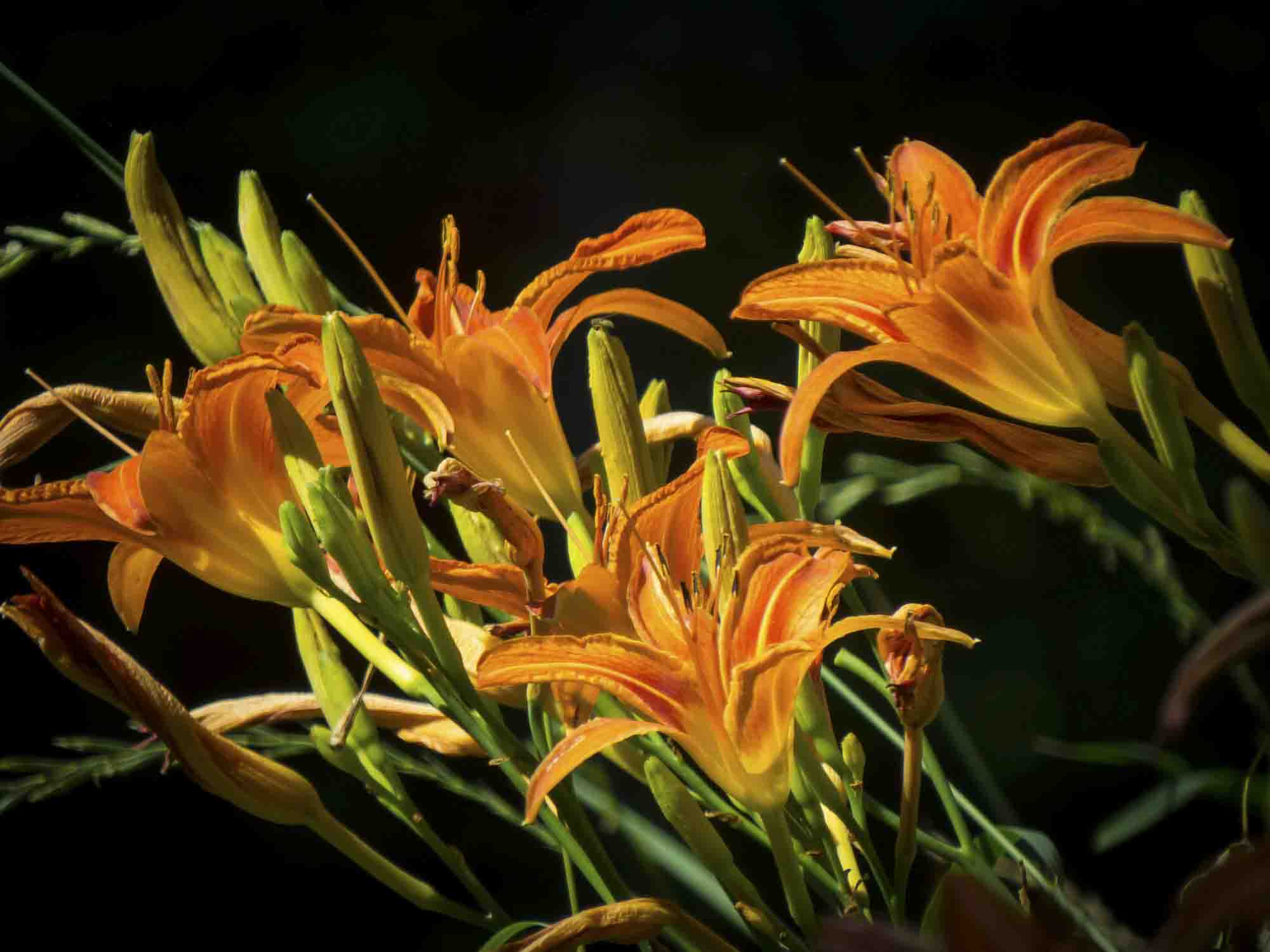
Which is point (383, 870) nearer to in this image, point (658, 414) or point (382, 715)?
point (382, 715)

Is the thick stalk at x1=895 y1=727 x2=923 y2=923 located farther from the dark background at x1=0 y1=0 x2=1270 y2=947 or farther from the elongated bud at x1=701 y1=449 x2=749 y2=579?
the dark background at x1=0 y1=0 x2=1270 y2=947

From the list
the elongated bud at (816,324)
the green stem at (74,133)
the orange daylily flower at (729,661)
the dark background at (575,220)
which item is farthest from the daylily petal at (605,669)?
the dark background at (575,220)

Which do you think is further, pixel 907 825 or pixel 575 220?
pixel 575 220

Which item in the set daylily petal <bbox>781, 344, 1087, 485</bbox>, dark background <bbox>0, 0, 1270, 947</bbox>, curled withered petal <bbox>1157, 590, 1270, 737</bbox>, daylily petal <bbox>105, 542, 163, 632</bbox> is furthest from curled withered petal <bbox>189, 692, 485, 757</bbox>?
dark background <bbox>0, 0, 1270, 947</bbox>

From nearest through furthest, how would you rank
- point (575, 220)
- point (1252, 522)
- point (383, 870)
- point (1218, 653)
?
1. point (1218, 653)
2. point (1252, 522)
3. point (383, 870)
4. point (575, 220)

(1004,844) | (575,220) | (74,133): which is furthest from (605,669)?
(575,220)

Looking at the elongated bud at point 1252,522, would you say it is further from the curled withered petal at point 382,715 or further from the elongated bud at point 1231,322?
the curled withered petal at point 382,715

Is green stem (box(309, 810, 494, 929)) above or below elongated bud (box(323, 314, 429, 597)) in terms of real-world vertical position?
below
